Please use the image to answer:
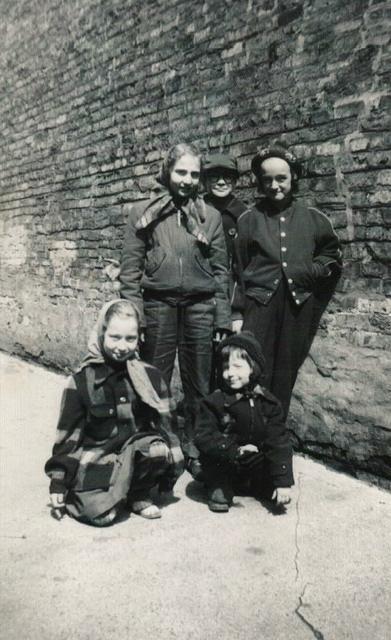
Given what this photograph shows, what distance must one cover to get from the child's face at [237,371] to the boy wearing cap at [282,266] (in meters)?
0.54

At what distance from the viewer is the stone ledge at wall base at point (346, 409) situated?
133 inches

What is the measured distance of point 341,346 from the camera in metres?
3.57

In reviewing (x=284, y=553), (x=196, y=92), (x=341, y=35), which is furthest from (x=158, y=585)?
(x=196, y=92)

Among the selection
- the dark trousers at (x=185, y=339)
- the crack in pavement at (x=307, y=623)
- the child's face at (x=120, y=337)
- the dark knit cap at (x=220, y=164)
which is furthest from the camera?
the dark knit cap at (x=220, y=164)

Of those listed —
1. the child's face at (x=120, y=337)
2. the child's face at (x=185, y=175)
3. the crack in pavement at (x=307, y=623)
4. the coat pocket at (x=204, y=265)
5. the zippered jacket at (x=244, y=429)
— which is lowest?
the crack in pavement at (x=307, y=623)

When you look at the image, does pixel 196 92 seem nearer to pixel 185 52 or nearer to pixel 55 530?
pixel 185 52

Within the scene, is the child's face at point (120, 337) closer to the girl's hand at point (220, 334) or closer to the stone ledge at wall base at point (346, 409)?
the girl's hand at point (220, 334)

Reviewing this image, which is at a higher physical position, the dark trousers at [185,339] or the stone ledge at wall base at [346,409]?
the dark trousers at [185,339]

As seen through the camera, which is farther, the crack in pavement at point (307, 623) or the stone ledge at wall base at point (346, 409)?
the stone ledge at wall base at point (346, 409)

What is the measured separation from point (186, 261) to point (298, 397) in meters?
1.16

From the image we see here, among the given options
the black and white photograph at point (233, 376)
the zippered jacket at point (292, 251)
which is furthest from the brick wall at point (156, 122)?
the zippered jacket at point (292, 251)

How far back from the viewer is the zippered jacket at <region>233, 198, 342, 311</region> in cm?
344

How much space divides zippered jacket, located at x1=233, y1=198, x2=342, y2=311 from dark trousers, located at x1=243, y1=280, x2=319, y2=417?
6 cm

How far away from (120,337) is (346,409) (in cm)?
148
